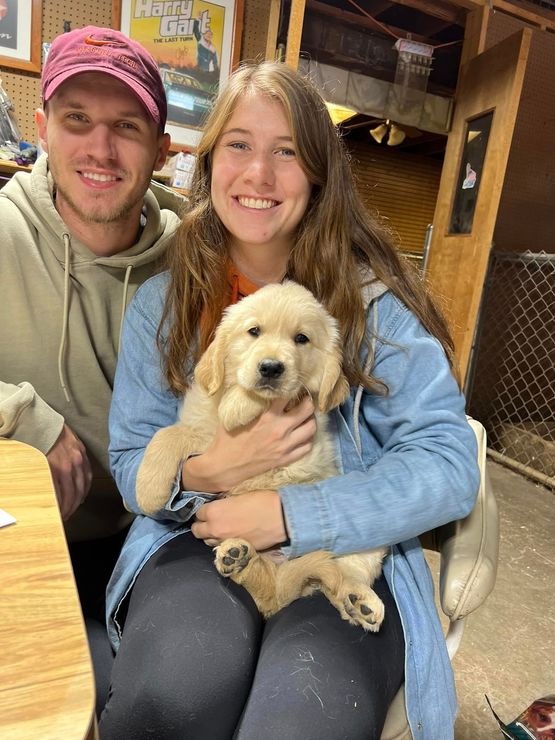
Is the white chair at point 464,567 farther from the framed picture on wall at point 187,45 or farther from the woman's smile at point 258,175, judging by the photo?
the framed picture on wall at point 187,45

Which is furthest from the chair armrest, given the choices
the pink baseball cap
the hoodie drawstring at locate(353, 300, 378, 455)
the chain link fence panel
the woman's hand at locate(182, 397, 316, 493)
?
the chain link fence panel

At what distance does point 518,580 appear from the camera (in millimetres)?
2613

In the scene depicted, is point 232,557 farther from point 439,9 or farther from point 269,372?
point 439,9

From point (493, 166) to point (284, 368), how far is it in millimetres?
2921

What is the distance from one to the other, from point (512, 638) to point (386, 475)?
1.58 metres

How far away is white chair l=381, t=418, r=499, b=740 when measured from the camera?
3.30ft

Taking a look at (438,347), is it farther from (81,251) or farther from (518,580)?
(518,580)

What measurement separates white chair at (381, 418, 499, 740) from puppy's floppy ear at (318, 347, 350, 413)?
0.34m

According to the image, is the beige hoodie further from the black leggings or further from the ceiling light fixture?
the ceiling light fixture

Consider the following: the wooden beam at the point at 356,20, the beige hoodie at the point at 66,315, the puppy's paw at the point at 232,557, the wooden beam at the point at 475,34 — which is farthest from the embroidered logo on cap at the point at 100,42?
the wooden beam at the point at 475,34

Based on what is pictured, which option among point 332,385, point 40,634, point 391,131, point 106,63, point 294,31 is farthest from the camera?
point 391,131

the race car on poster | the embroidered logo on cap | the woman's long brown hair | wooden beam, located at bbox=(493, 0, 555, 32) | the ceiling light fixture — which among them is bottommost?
the woman's long brown hair

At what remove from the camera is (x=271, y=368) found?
1.15 meters

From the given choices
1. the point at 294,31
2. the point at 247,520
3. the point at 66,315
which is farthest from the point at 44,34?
the point at 247,520
